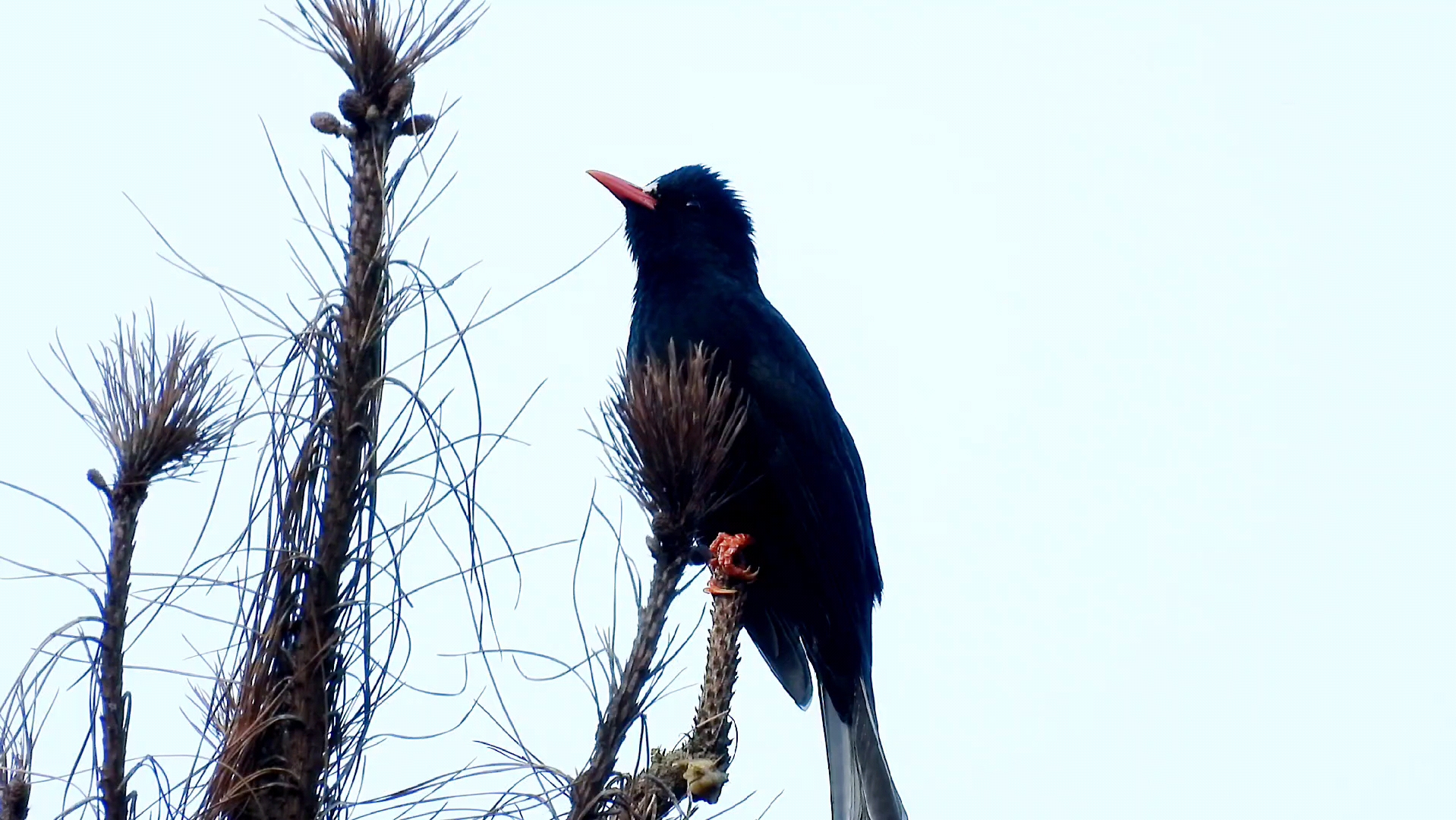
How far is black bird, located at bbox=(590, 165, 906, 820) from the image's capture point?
13.0 ft

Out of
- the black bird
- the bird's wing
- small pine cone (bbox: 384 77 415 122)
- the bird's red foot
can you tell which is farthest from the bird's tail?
small pine cone (bbox: 384 77 415 122)

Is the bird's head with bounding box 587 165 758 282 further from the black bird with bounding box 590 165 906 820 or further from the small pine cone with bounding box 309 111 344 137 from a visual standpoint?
the small pine cone with bounding box 309 111 344 137

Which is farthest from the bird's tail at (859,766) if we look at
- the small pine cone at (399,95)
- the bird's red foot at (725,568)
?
the small pine cone at (399,95)

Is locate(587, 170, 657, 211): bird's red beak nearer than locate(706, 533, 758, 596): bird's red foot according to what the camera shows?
No

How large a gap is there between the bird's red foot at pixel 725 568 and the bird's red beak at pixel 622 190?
1774 millimetres

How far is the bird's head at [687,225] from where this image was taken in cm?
469

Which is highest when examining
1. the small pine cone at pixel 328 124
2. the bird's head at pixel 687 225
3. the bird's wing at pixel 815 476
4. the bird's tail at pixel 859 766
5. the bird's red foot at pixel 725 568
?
the bird's head at pixel 687 225

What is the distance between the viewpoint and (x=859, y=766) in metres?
4.06

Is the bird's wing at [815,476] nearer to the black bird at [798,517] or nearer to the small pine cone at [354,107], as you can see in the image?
the black bird at [798,517]

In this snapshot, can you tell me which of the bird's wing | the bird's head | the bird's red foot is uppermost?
the bird's head

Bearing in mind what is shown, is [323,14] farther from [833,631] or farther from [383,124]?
[833,631]

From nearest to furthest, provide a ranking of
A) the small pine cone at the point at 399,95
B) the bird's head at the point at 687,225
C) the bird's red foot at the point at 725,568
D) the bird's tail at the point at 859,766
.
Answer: the small pine cone at the point at 399,95 < the bird's red foot at the point at 725,568 < the bird's tail at the point at 859,766 < the bird's head at the point at 687,225

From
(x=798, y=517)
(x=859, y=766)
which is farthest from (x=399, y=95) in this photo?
(x=859, y=766)

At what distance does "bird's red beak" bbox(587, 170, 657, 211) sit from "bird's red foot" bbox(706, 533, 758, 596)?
1.77 meters
